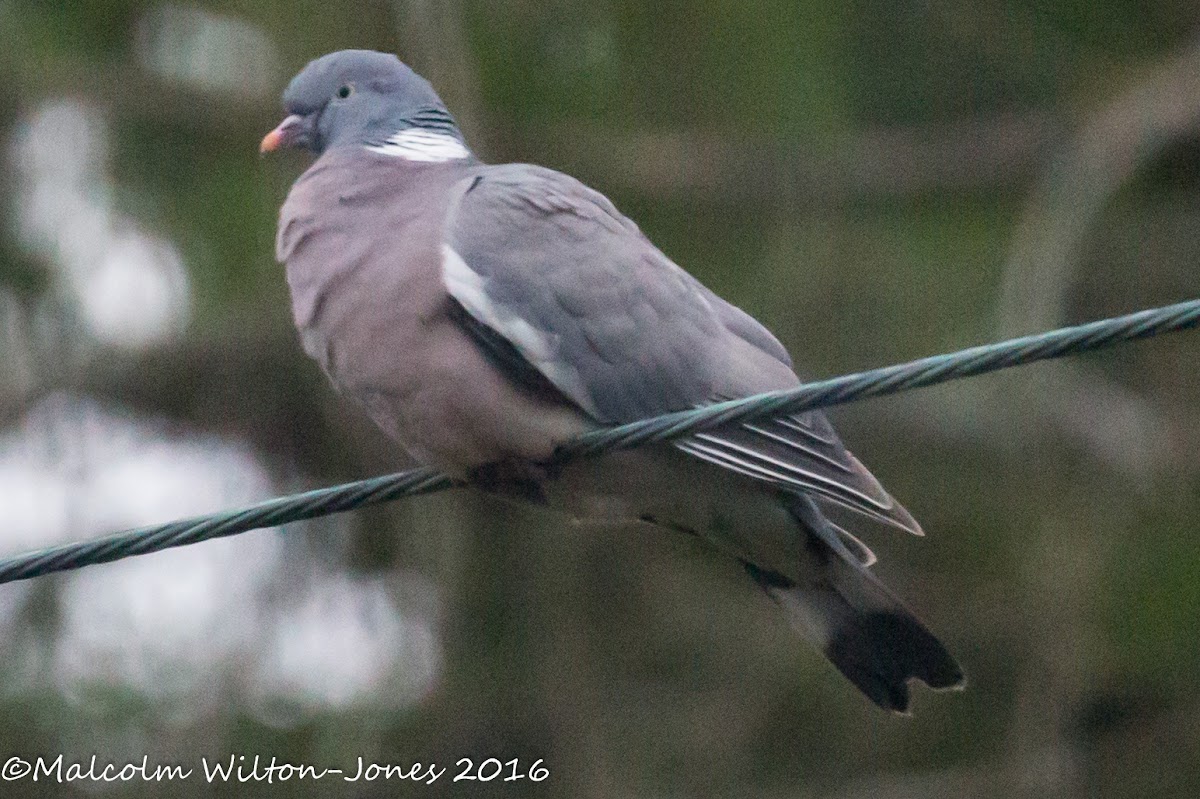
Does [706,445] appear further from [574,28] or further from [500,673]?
[574,28]

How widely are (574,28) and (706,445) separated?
2777mm

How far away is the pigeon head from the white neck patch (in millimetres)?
13

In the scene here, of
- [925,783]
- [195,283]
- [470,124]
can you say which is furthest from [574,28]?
[925,783]

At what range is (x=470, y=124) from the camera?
4848mm

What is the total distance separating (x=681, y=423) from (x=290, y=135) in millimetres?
1670

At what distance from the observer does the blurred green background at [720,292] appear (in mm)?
5180

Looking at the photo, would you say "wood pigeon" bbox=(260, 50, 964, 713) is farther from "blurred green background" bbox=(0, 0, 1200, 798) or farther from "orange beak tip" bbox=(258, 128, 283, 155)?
"blurred green background" bbox=(0, 0, 1200, 798)

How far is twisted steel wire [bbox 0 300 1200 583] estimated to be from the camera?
2252 millimetres

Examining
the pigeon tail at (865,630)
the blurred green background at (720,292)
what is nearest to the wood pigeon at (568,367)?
the pigeon tail at (865,630)

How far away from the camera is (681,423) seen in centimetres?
255

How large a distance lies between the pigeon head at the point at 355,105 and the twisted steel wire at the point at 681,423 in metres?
1.03

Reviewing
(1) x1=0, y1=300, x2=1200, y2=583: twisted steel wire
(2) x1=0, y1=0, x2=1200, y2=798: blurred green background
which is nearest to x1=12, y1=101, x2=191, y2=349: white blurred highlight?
(2) x1=0, y1=0, x2=1200, y2=798: blurred green background
